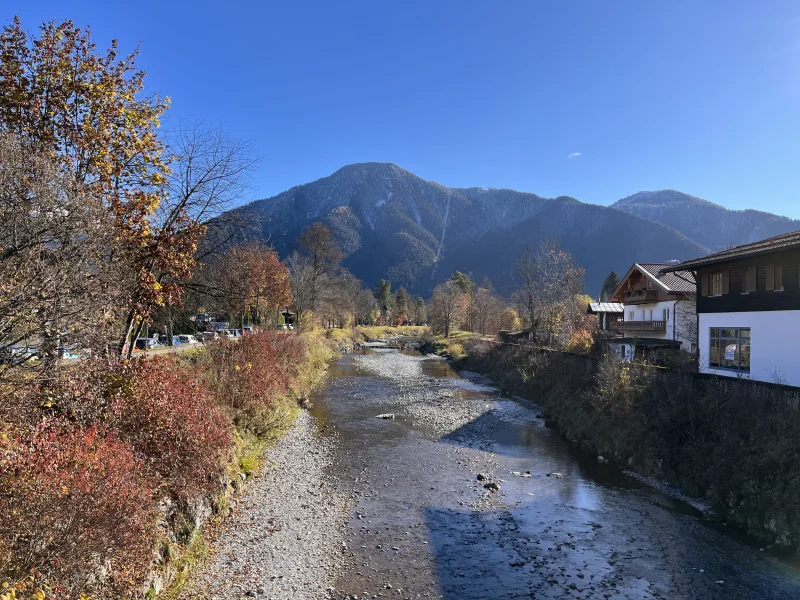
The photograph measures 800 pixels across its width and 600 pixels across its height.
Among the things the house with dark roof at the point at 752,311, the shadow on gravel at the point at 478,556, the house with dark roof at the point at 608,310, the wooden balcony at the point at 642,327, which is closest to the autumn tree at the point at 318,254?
the house with dark roof at the point at 608,310

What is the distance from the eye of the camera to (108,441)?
8.30m

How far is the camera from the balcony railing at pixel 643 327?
39.0 m

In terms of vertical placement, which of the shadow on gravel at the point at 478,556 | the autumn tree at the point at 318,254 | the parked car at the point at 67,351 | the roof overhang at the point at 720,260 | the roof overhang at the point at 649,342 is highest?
the autumn tree at the point at 318,254

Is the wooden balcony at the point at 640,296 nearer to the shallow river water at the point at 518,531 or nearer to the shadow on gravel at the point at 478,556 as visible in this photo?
the shallow river water at the point at 518,531

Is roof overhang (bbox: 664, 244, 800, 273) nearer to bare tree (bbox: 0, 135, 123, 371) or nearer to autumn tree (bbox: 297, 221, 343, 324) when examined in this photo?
bare tree (bbox: 0, 135, 123, 371)

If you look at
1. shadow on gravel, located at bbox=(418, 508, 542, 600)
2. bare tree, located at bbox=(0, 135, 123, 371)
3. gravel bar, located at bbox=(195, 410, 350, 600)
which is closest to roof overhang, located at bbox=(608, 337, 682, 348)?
shadow on gravel, located at bbox=(418, 508, 542, 600)

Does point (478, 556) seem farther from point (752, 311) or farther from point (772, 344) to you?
point (752, 311)

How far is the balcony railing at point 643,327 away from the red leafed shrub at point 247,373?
31.5m

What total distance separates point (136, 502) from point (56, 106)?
851 cm

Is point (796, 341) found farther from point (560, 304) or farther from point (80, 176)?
point (560, 304)

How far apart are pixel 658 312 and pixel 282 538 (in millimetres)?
40314

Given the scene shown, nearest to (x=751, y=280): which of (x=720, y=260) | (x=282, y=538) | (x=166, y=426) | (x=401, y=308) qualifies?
(x=720, y=260)

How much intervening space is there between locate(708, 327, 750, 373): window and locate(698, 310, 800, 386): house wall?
0.33 m

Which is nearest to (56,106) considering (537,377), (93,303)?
(93,303)
